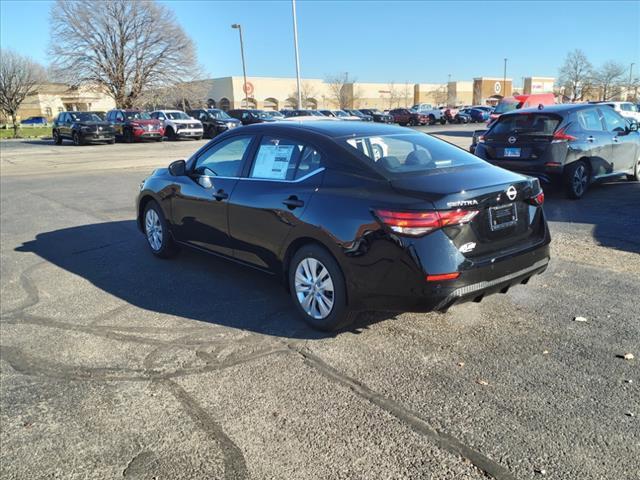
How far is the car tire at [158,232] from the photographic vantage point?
20.2ft

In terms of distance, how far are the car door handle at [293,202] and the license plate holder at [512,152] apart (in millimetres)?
5903

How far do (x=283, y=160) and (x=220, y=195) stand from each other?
88 centimetres

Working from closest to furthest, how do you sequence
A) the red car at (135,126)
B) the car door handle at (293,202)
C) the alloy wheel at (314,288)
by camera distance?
the alloy wheel at (314,288) → the car door handle at (293,202) → the red car at (135,126)

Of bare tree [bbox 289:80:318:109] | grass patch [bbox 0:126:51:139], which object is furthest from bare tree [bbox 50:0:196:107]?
bare tree [bbox 289:80:318:109]

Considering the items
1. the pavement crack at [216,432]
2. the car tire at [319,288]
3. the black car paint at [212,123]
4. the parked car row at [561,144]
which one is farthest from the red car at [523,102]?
the pavement crack at [216,432]

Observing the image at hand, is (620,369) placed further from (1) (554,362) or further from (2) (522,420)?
(2) (522,420)

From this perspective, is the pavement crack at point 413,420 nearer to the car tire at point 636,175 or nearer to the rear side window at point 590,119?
the rear side window at point 590,119

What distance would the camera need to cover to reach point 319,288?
13.5 feet

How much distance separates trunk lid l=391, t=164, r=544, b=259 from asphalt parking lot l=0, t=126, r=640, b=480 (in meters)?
0.74

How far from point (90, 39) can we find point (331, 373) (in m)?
55.7

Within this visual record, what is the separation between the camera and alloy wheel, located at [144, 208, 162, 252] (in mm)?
6328

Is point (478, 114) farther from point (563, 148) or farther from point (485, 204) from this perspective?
point (485, 204)

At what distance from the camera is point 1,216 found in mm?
9672

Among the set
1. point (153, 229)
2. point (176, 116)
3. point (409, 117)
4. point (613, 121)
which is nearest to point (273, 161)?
point (153, 229)
